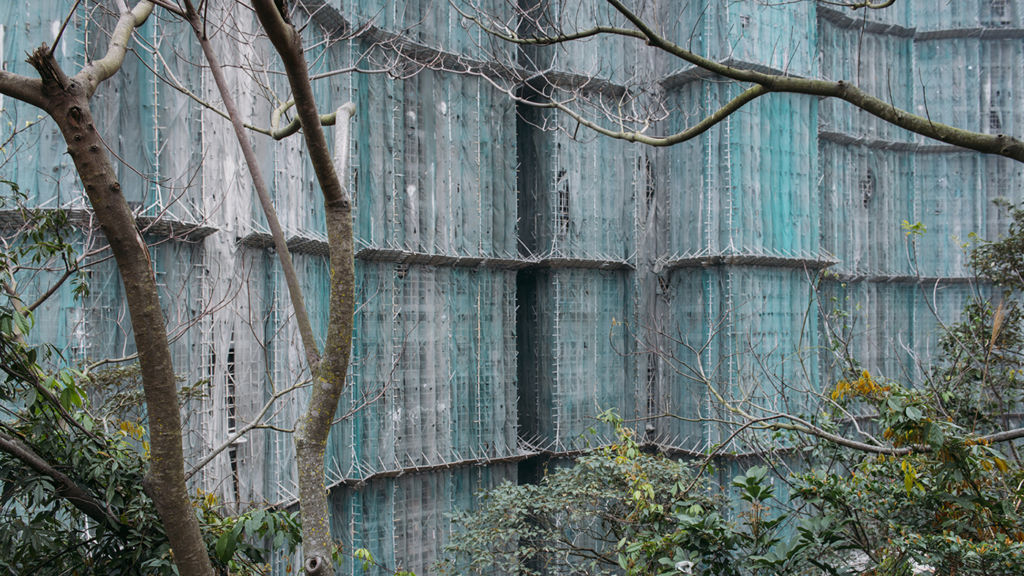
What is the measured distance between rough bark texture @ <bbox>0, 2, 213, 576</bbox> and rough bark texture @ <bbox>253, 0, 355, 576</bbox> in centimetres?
40

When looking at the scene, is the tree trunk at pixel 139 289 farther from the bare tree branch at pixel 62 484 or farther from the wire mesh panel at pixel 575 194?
the wire mesh panel at pixel 575 194

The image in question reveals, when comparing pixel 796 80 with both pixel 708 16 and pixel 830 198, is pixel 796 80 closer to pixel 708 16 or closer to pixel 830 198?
pixel 708 16

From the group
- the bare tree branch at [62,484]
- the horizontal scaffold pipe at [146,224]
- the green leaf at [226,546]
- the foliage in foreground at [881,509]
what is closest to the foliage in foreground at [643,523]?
the foliage in foreground at [881,509]

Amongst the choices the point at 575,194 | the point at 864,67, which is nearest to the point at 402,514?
the point at 575,194

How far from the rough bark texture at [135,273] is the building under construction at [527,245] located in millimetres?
4307

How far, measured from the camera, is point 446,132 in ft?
35.2

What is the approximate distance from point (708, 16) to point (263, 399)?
8743 mm

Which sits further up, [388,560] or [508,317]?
[508,317]

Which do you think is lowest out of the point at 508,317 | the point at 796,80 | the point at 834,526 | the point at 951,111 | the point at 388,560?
the point at 388,560

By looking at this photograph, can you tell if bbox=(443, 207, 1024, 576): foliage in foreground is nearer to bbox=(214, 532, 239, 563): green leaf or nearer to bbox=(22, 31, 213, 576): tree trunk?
bbox=(214, 532, 239, 563): green leaf

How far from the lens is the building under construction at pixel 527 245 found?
297 inches

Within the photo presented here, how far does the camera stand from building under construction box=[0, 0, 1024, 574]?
7551 mm

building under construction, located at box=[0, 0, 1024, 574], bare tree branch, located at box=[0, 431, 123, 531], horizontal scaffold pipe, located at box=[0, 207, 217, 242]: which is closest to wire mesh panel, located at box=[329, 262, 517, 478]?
building under construction, located at box=[0, 0, 1024, 574]

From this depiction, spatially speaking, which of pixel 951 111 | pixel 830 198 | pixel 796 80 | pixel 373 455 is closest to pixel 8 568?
pixel 796 80
